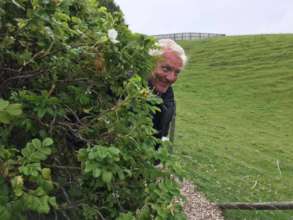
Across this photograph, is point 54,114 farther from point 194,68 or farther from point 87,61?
point 194,68

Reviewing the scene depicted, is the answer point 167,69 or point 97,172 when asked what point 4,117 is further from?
point 167,69

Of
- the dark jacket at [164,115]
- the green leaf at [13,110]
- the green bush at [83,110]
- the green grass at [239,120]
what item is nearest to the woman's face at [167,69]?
the dark jacket at [164,115]

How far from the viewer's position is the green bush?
161cm

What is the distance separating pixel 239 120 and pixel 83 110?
19.4 metres

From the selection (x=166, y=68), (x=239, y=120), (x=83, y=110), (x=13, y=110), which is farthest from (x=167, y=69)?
(x=239, y=120)

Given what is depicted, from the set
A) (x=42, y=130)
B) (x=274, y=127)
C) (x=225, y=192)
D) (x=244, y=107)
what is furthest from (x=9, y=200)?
(x=244, y=107)

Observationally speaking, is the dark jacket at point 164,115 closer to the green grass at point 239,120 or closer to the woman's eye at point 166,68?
the woman's eye at point 166,68

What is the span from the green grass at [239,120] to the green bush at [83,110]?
342cm

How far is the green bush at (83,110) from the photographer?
63.6 inches

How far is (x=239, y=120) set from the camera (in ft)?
68.4

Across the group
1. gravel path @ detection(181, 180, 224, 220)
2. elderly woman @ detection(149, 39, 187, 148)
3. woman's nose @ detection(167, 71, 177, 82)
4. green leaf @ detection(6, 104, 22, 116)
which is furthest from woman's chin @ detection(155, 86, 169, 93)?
gravel path @ detection(181, 180, 224, 220)

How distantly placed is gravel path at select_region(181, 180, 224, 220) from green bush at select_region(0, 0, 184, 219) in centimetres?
498

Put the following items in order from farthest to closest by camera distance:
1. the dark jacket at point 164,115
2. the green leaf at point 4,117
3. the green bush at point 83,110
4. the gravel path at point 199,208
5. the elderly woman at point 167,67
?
the gravel path at point 199,208
the dark jacket at point 164,115
the elderly woman at point 167,67
the green bush at point 83,110
the green leaf at point 4,117

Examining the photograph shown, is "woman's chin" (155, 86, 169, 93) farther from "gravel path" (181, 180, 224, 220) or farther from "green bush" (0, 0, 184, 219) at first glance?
"gravel path" (181, 180, 224, 220)
